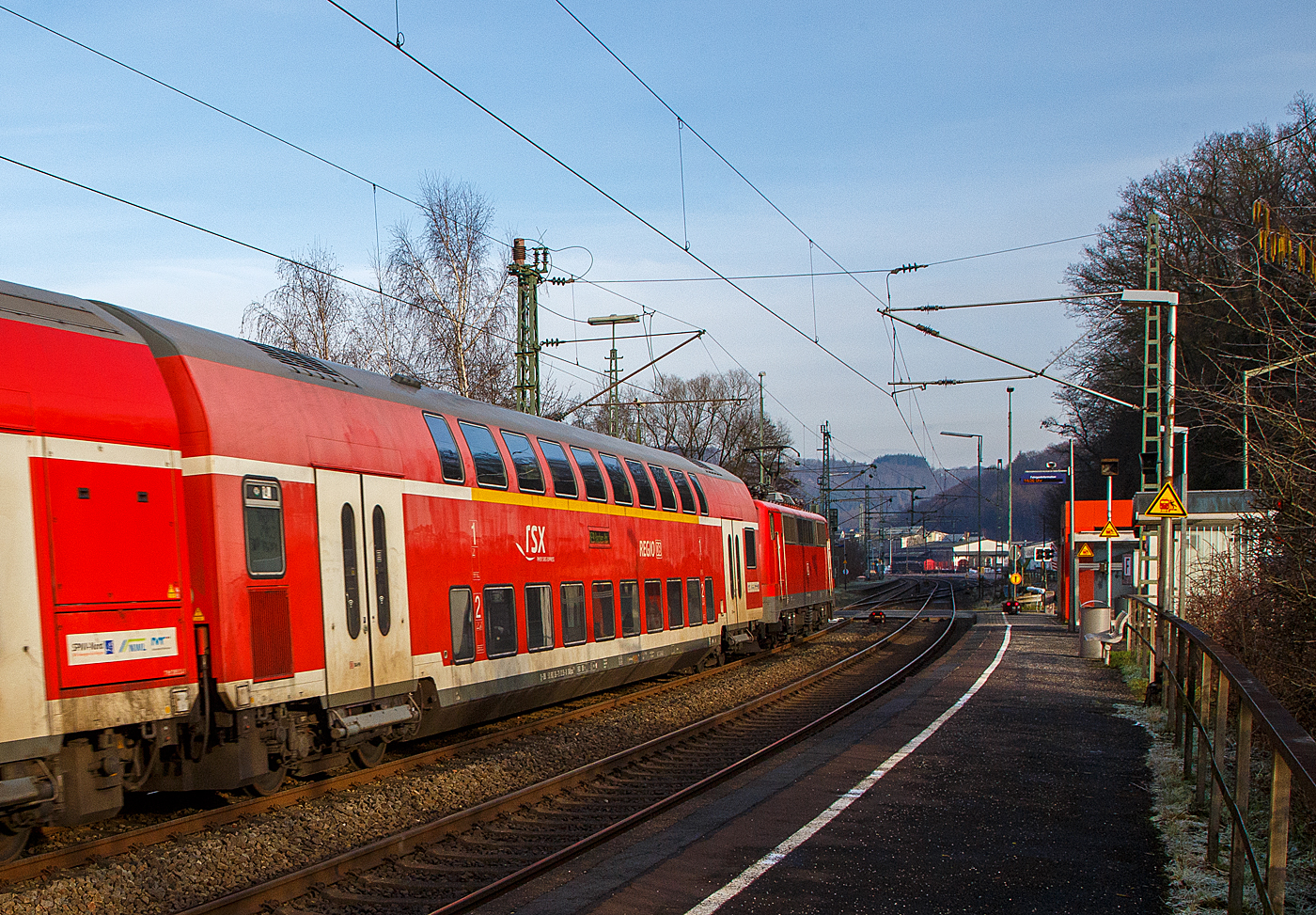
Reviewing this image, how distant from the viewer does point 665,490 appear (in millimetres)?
17734

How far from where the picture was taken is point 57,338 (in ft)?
23.9

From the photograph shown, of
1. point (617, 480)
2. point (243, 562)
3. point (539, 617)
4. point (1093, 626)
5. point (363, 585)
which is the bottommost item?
point (1093, 626)

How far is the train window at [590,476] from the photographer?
14.7m

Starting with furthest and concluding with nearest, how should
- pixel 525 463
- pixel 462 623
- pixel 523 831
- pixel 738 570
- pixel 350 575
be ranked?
1. pixel 738 570
2. pixel 525 463
3. pixel 462 623
4. pixel 350 575
5. pixel 523 831

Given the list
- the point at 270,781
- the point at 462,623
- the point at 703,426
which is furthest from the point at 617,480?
the point at 703,426

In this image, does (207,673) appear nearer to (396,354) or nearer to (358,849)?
(358,849)

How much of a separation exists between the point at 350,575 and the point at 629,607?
22.0 ft

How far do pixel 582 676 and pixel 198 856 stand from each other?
279 inches

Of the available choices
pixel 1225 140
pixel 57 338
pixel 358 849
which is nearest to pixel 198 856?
pixel 358 849

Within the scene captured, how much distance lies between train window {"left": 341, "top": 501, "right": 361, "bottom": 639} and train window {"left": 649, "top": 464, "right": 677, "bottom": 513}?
8129mm

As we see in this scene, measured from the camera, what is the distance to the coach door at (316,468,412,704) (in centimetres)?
931

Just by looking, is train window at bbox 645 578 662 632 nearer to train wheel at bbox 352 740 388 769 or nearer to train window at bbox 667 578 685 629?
train window at bbox 667 578 685 629

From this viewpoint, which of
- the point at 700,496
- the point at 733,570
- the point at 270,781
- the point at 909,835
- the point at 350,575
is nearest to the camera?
the point at 909,835

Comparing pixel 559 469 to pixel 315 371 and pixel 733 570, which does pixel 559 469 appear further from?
pixel 733 570
